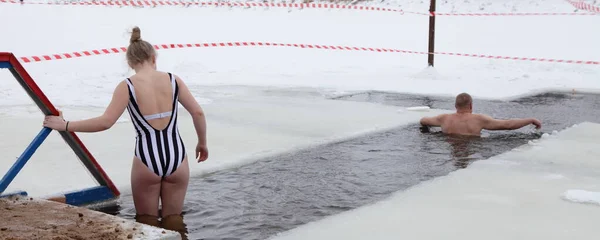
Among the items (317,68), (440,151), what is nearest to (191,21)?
(317,68)

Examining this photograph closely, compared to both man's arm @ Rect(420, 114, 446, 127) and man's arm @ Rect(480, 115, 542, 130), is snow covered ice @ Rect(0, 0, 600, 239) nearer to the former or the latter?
man's arm @ Rect(480, 115, 542, 130)

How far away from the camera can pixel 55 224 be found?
151 inches

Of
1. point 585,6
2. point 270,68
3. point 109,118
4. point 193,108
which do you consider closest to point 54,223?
point 109,118

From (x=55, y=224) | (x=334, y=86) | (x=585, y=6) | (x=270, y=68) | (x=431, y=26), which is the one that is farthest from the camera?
(x=585, y=6)

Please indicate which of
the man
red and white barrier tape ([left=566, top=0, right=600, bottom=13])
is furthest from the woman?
red and white barrier tape ([left=566, top=0, right=600, bottom=13])

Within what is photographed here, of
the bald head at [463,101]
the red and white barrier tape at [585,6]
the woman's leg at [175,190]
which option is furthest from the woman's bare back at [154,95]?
the red and white barrier tape at [585,6]

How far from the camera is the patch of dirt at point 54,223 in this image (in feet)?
12.0

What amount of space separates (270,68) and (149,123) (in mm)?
12327

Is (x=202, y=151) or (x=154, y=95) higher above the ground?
(x=154, y=95)

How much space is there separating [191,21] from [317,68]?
39.2ft

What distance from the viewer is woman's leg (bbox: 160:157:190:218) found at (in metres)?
4.56

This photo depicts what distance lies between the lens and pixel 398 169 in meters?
6.44

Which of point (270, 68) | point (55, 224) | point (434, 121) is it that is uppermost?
point (55, 224)

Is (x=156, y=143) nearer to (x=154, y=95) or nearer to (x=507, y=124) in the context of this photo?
(x=154, y=95)
